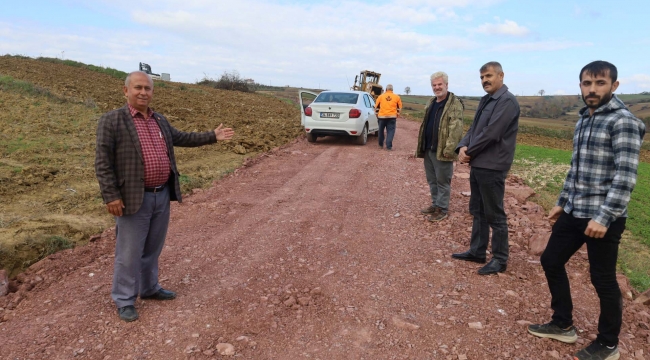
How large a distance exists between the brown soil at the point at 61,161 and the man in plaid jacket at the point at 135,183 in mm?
1820

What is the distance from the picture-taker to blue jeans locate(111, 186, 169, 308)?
3.25 m

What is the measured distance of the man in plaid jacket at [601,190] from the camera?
2.61m

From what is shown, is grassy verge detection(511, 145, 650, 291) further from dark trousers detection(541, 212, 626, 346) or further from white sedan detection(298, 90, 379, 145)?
white sedan detection(298, 90, 379, 145)

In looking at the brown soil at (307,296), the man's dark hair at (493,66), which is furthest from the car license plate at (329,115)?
the man's dark hair at (493,66)

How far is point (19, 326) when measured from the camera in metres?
3.21

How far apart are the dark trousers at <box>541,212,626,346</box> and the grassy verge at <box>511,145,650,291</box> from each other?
6.42 feet

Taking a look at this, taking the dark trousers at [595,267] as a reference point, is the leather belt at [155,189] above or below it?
above

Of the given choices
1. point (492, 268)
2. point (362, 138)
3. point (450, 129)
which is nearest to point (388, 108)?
point (362, 138)

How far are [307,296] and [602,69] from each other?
274 cm

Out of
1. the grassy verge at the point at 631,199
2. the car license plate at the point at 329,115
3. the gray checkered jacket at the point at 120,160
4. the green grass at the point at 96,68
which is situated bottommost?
the grassy verge at the point at 631,199

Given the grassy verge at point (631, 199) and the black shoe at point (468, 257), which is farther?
the grassy verge at point (631, 199)

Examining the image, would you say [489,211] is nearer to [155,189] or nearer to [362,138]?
[155,189]

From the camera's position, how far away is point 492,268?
13.6 ft

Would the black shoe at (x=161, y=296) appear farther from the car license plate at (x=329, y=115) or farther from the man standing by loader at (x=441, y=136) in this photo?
the car license plate at (x=329, y=115)
